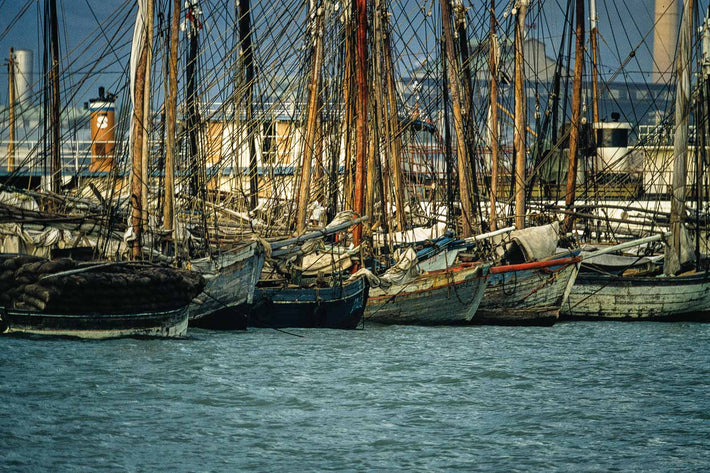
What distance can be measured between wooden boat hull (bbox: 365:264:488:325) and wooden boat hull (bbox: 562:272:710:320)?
177 inches

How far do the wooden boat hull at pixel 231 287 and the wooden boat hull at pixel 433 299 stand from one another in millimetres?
4088

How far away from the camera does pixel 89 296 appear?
65.0ft

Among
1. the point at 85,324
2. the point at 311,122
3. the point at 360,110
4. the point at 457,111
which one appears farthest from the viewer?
the point at 457,111

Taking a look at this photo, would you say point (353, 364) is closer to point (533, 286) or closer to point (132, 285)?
point (132, 285)

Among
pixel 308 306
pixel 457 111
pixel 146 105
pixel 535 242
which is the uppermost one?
pixel 457 111

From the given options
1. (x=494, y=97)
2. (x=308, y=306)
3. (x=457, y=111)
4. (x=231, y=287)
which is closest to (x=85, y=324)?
(x=231, y=287)

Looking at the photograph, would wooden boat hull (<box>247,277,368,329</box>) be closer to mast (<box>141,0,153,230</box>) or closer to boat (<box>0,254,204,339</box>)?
boat (<box>0,254,204,339</box>)

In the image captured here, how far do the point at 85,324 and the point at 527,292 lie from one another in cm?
1186

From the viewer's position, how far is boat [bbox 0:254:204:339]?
64.4ft

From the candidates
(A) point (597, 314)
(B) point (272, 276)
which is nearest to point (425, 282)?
(B) point (272, 276)

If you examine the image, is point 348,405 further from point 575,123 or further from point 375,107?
point 575,123

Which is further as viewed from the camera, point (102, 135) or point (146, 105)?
point (102, 135)

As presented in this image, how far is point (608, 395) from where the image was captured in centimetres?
1689

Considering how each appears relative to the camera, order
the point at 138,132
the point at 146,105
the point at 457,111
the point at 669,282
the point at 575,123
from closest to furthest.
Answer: the point at 138,132 < the point at 146,105 < the point at 457,111 < the point at 669,282 < the point at 575,123
